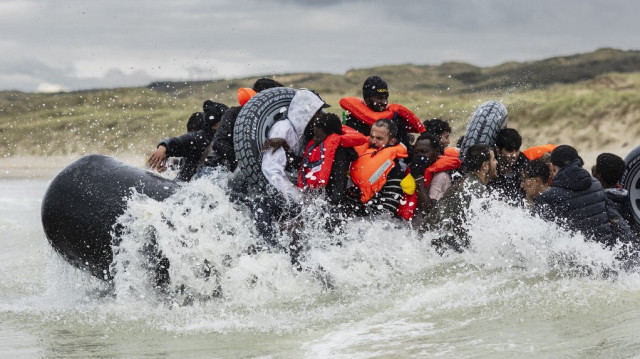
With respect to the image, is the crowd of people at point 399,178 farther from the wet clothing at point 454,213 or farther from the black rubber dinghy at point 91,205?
the black rubber dinghy at point 91,205

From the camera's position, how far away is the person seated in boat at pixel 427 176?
8266 millimetres

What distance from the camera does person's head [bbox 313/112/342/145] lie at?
26.1ft

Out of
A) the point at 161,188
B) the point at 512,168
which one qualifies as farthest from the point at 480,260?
the point at 161,188

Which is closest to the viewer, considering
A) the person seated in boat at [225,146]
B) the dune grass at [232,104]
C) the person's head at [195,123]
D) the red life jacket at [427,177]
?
the red life jacket at [427,177]

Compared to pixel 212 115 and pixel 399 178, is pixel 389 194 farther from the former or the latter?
pixel 212 115

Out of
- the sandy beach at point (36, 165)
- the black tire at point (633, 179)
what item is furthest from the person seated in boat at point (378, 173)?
the sandy beach at point (36, 165)

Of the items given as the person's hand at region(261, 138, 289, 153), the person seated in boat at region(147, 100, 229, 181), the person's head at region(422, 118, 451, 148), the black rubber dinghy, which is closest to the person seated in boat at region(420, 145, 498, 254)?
the person's head at region(422, 118, 451, 148)

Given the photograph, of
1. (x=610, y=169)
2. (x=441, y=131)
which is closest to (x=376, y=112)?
(x=441, y=131)

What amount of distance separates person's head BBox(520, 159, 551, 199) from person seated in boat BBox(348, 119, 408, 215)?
1.19 m

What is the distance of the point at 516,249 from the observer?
27.0 feet

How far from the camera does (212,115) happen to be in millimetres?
9445

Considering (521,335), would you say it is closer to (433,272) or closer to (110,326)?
(433,272)

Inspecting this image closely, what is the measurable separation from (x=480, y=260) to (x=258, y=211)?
2046 mm

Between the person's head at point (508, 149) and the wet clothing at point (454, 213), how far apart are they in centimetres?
76
